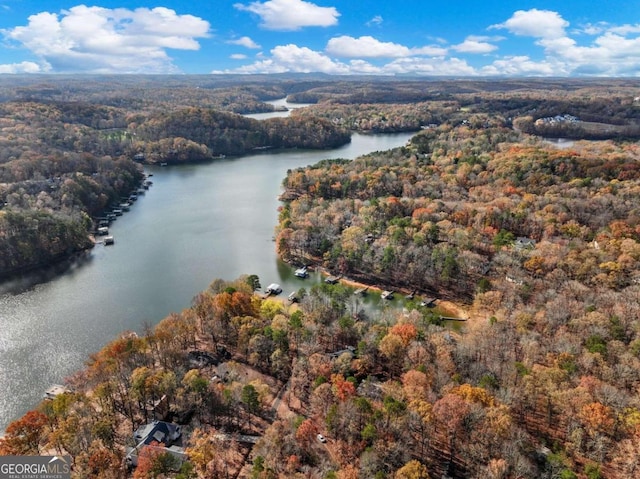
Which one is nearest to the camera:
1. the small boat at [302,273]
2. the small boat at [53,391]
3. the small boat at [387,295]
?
→ the small boat at [53,391]

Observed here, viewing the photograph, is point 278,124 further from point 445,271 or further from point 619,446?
point 619,446

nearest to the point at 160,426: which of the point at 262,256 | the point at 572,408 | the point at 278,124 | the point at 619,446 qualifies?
the point at 572,408

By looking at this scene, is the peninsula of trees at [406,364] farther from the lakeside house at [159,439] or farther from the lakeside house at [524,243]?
the lakeside house at [159,439]

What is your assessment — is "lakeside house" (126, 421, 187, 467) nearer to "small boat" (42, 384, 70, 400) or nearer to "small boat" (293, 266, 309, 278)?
"small boat" (42, 384, 70, 400)

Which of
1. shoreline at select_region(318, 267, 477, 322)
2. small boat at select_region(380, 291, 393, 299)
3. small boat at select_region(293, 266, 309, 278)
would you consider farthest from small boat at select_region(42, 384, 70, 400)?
small boat at select_region(380, 291, 393, 299)

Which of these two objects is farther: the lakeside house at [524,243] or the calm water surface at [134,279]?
the lakeside house at [524,243]

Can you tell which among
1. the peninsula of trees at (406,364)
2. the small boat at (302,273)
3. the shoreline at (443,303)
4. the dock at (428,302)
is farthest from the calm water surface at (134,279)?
the dock at (428,302)

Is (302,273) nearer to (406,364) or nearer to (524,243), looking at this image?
(406,364)

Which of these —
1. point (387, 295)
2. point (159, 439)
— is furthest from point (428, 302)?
point (159, 439)

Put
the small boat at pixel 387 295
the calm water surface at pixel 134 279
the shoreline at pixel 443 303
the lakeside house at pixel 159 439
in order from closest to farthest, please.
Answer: the lakeside house at pixel 159 439, the calm water surface at pixel 134 279, the shoreline at pixel 443 303, the small boat at pixel 387 295
